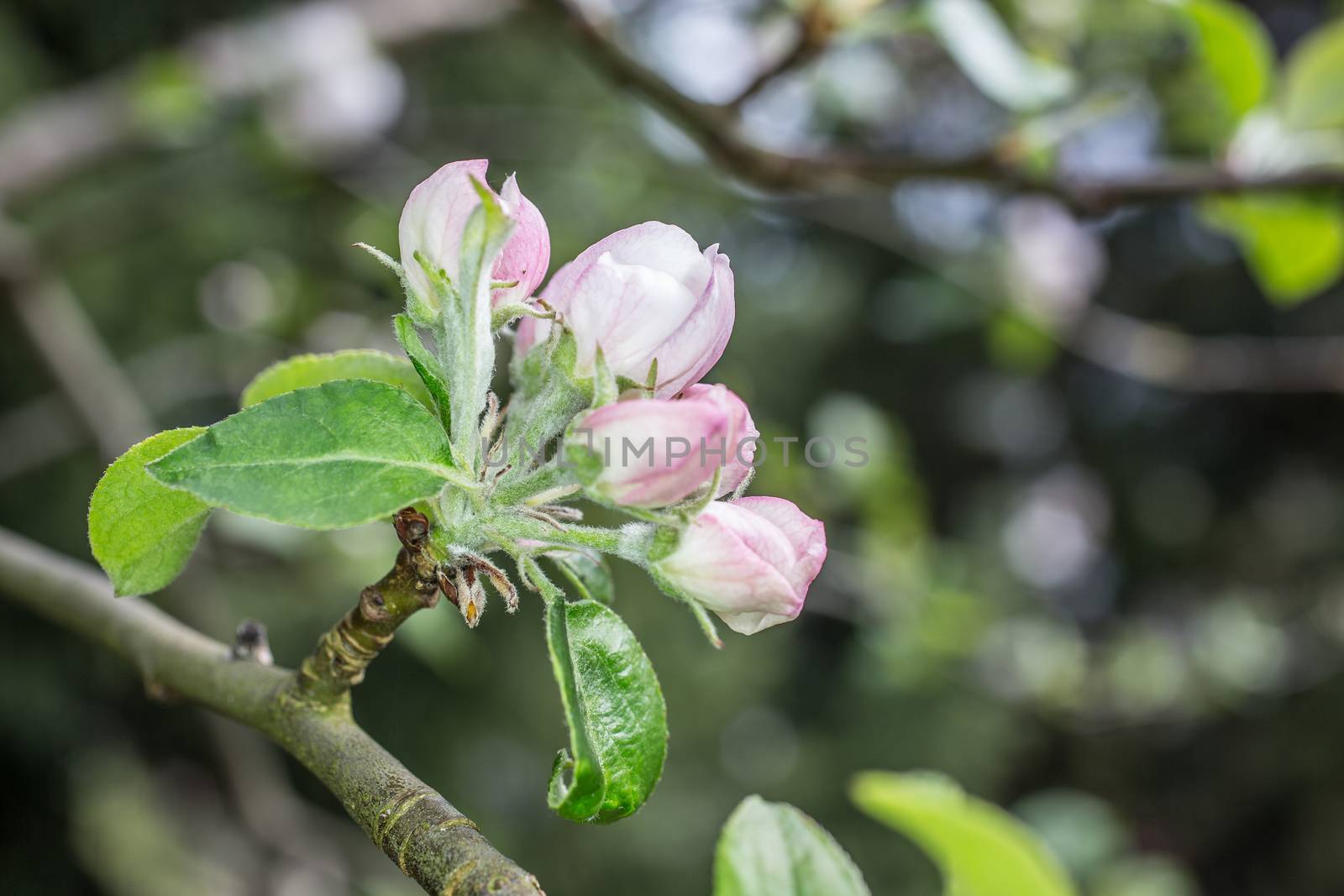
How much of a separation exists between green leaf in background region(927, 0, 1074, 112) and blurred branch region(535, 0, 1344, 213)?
6 centimetres

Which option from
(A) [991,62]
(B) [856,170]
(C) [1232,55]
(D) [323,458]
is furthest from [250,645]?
(C) [1232,55]

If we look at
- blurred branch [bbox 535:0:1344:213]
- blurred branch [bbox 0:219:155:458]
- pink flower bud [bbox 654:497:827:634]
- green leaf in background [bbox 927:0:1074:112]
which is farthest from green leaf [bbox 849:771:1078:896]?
blurred branch [bbox 0:219:155:458]

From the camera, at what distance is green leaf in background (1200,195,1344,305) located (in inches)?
47.4

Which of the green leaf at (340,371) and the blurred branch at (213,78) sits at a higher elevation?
the green leaf at (340,371)

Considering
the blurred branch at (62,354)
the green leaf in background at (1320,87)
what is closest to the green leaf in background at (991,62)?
the green leaf in background at (1320,87)

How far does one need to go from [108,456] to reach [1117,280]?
25.9 ft

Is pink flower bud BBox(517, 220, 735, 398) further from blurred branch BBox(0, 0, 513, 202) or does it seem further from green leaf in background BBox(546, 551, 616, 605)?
blurred branch BBox(0, 0, 513, 202)

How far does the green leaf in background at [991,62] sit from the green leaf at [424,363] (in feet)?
2.53

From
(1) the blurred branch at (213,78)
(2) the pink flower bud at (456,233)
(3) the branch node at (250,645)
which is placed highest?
(2) the pink flower bud at (456,233)

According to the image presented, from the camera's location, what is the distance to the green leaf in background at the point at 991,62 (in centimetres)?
103

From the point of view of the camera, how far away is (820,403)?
683 cm

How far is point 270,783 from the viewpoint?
174cm

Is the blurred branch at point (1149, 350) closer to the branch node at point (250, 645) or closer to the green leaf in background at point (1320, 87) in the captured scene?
the green leaf in background at point (1320, 87)

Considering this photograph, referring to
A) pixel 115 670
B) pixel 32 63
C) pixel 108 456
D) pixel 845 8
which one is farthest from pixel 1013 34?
pixel 32 63
